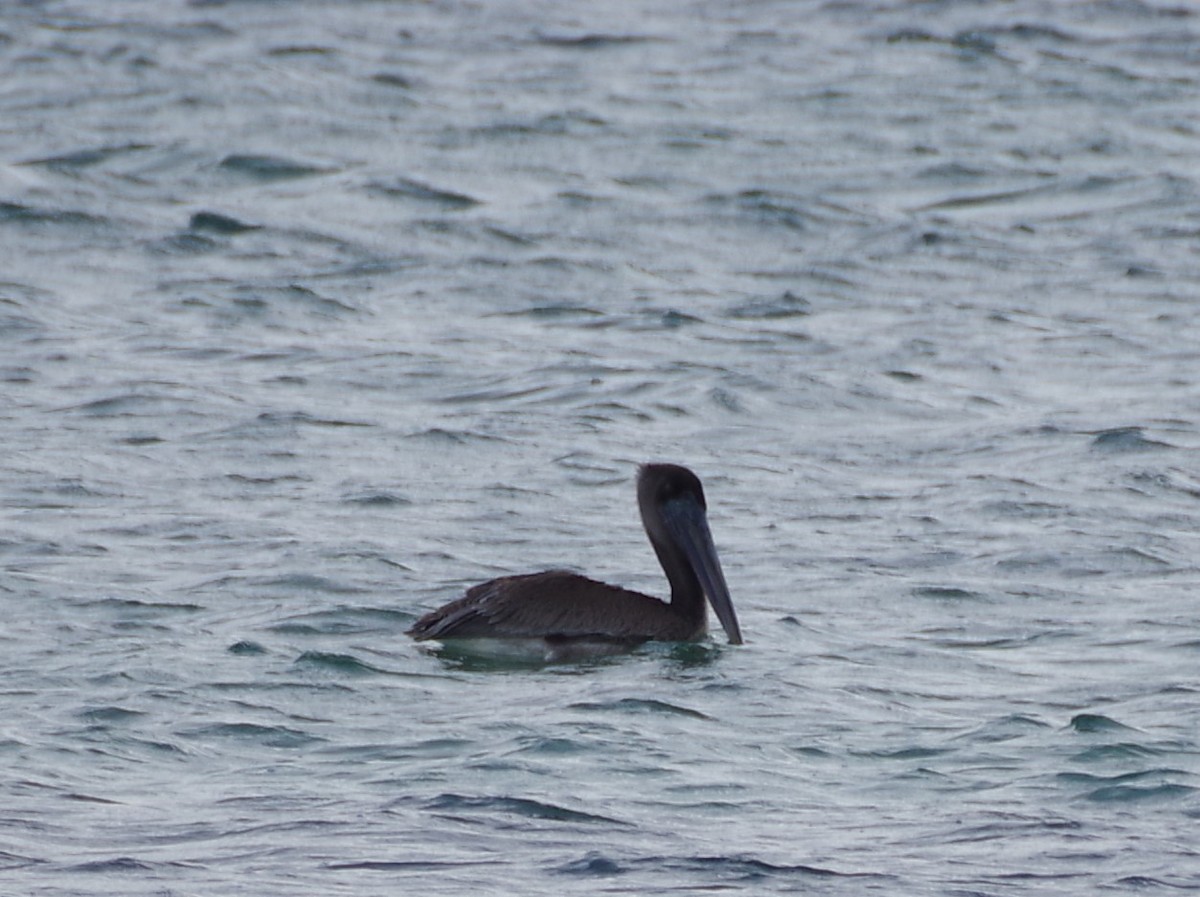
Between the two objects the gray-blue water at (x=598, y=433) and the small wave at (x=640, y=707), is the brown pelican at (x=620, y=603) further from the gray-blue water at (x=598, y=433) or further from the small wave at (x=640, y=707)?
the small wave at (x=640, y=707)

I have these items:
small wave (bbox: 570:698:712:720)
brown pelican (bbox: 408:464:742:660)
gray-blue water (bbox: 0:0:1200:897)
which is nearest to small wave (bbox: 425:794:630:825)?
gray-blue water (bbox: 0:0:1200:897)

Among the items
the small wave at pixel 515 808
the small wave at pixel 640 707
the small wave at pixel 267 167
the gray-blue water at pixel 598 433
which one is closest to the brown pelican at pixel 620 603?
the gray-blue water at pixel 598 433

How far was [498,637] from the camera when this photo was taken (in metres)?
9.45

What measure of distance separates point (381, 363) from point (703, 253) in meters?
3.81

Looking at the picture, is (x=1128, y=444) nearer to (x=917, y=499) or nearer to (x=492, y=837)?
(x=917, y=499)

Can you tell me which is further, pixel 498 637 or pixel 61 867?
pixel 498 637

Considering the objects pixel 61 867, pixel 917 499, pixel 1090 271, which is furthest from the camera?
pixel 1090 271

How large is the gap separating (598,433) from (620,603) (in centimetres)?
382

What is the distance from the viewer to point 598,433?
1351 centimetres

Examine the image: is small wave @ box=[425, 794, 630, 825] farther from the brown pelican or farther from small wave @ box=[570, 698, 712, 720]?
the brown pelican

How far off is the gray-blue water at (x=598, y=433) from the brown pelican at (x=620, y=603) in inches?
5.7

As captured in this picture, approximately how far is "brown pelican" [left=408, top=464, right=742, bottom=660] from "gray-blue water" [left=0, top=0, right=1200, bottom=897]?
0.14 m

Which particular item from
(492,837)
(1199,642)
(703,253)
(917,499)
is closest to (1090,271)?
(703,253)

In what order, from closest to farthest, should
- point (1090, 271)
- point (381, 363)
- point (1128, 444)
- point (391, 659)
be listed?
1. point (391, 659)
2. point (1128, 444)
3. point (381, 363)
4. point (1090, 271)
